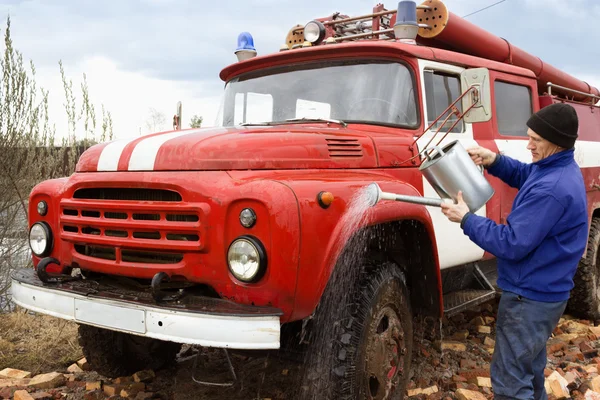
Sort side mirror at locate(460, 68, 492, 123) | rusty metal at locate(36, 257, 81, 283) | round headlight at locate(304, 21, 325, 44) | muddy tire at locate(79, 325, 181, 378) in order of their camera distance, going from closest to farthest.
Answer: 1. rusty metal at locate(36, 257, 81, 283)
2. side mirror at locate(460, 68, 492, 123)
3. muddy tire at locate(79, 325, 181, 378)
4. round headlight at locate(304, 21, 325, 44)

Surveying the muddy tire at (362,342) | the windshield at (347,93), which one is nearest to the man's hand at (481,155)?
the windshield at (347,93)

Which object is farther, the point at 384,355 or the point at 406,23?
the point at 406,23

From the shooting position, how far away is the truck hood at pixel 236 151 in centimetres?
283

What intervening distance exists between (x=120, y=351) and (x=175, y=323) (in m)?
1.56

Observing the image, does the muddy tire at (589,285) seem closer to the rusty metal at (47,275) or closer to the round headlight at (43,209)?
the rusty metal at (47,275)

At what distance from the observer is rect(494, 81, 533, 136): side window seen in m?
4.47

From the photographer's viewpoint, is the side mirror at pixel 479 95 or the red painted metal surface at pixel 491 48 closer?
the side mirror at pixel 479 95

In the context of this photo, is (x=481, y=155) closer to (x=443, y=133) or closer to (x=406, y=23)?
(x=443, y=133)

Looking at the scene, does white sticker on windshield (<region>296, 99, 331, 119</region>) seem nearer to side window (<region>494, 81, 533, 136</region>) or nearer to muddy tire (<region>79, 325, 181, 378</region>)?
side window (<region>494, 81, 533, 136</region>)

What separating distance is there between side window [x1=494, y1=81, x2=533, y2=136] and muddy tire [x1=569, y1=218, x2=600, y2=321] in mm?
1413

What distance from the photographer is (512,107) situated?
4.62 meters

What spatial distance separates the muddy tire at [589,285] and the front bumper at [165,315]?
3.88 m

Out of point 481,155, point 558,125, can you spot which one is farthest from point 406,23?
point 558,125

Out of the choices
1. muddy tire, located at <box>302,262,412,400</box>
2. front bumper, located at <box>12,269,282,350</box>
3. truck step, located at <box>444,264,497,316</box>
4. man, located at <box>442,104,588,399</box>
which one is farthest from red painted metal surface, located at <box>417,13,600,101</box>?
front bumper, located at <box>12,269,282,350</box>
